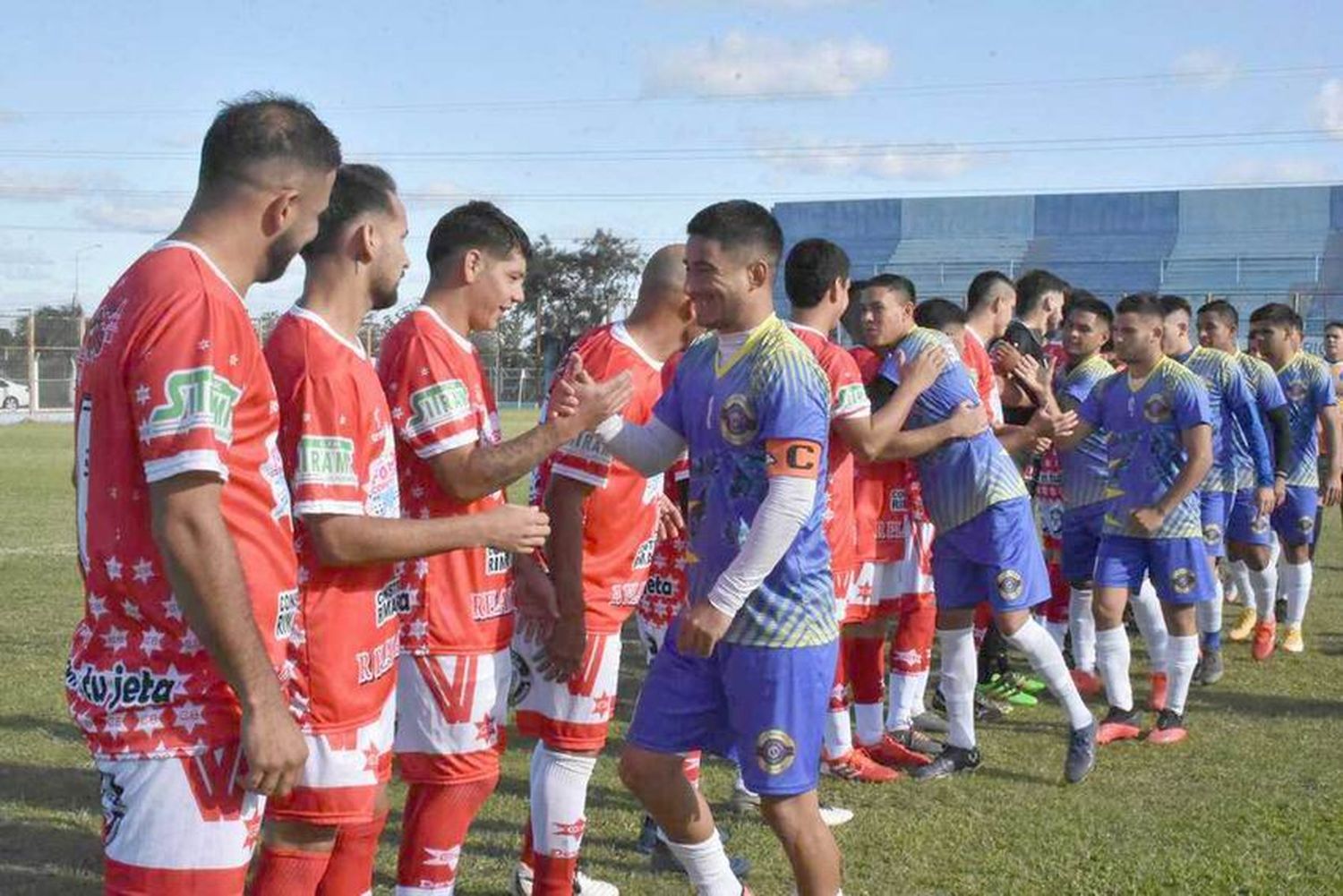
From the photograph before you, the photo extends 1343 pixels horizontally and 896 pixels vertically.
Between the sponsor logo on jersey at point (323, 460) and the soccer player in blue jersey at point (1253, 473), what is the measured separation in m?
8.32

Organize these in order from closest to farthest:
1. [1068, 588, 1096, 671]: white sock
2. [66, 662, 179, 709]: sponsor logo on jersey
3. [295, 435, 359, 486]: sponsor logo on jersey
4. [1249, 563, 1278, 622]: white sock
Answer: [66, 662, 179, 709]: sponsor logo on jersey
[295, 435, 359, 486]: sponsor logo on jersey
[1068, 588, 1096, 671]: white sock
[1249, 563, 1278, 622]: white sock

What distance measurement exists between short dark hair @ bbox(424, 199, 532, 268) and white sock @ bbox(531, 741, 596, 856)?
5.56 ft

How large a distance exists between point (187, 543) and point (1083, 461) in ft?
23.2

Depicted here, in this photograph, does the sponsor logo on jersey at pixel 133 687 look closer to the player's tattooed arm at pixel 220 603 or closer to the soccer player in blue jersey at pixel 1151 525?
the player's tattooed arm at pixel 220 603

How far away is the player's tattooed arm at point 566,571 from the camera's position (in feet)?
15.2

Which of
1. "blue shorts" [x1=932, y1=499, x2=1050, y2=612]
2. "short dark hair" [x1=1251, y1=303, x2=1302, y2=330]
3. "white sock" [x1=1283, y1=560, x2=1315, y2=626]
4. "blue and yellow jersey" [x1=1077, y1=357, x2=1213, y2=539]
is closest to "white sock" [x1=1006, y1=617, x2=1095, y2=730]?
"blue shorts" [x1=932, y1=499, x2=1050, y2=612]

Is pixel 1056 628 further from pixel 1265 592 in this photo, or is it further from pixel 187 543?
pixel 187 543

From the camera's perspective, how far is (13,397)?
45.8 meters

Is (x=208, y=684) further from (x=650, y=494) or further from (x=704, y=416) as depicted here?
(x=650, y=494)

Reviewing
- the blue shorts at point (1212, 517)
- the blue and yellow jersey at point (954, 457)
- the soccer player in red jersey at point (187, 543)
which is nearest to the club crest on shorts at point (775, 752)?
the soccer player in red jersey at point (187, 543)

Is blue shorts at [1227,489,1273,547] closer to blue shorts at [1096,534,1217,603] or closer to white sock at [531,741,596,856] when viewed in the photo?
blue shorts at [1096,534,1217,603]

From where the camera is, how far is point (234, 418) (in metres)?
2.85

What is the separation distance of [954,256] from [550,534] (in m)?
49.7

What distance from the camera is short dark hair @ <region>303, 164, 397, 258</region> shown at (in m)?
3.71
